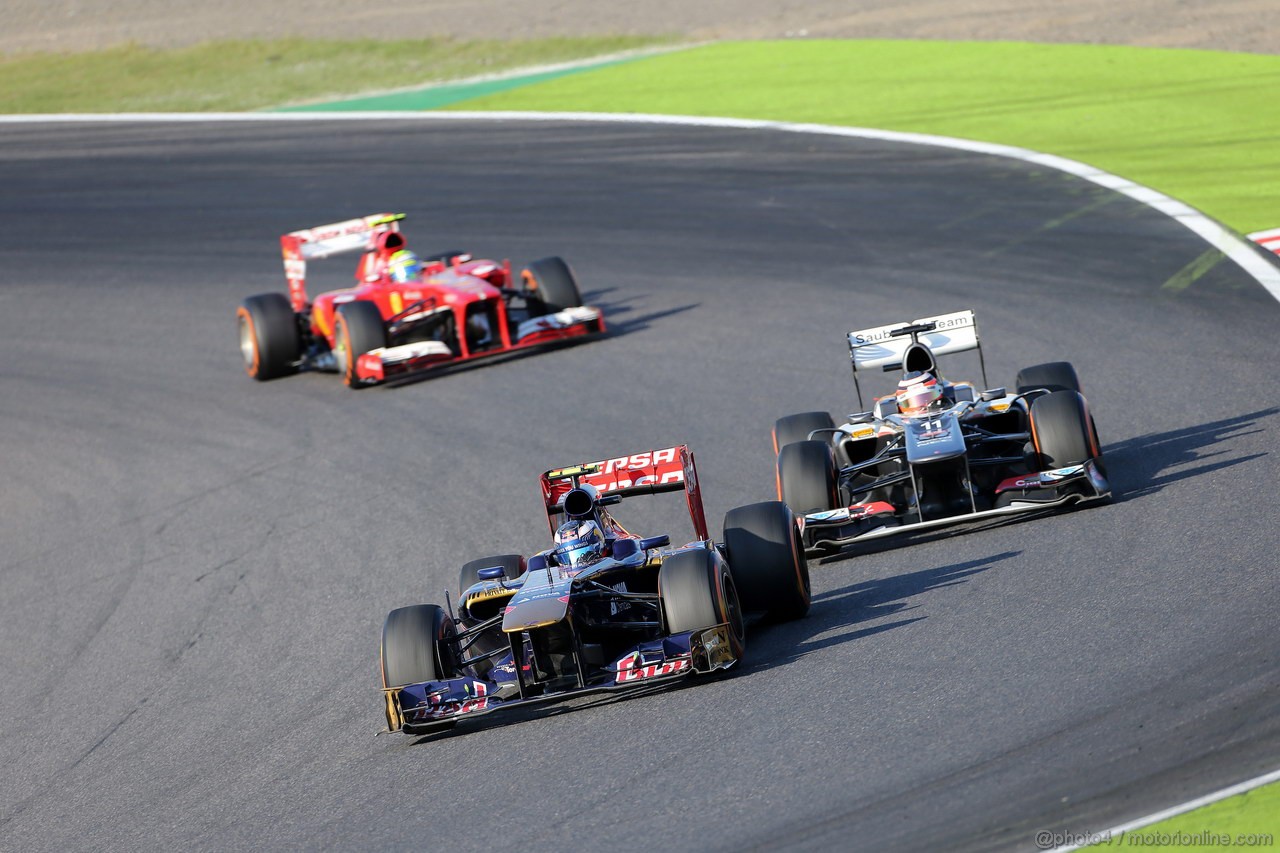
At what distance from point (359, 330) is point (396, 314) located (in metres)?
0.76

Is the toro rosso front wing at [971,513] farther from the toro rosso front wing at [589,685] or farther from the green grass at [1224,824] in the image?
the green grass at [1224,824]

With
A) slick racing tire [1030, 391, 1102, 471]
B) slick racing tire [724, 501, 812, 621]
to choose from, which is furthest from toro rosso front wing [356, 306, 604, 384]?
slick racing tire [724, 501, 812, 621]

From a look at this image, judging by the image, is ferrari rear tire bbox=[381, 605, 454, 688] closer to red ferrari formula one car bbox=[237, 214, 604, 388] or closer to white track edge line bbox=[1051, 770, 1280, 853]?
white track edge line bbox=[1051, 770, 1280, 853]

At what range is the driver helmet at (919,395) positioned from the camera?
1332 centimetres

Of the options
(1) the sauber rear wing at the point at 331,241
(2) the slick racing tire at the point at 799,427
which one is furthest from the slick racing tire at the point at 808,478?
Result: (1) the sauber rear wing at the point at 331,241

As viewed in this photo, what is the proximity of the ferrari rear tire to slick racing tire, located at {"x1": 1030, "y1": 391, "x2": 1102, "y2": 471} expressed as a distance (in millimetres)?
4661

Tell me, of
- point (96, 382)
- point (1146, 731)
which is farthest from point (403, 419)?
point (1146, 731)

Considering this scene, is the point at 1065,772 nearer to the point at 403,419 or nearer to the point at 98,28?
the point at 403,419

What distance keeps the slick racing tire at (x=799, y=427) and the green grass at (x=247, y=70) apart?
26598mm

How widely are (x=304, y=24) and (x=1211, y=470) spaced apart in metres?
36.3

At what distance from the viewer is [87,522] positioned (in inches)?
683

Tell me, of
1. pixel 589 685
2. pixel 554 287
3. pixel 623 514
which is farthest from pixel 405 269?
pixel 589 685

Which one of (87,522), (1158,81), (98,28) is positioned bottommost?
(87,522)

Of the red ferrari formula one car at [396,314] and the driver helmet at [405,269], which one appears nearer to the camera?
the red ferrari formula one car at [396,314]
